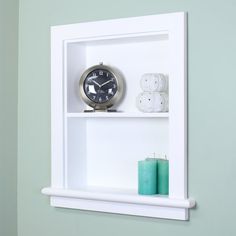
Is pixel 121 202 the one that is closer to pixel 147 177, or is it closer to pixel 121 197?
pixel 121 197

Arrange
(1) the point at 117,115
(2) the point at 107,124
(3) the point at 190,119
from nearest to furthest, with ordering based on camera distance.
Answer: (3) the point at 190,119 < (1) the point at 117,115 < (2) the point at 107,124

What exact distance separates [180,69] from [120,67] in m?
0.37

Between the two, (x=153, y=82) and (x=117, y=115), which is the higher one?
(x=153, y=82)

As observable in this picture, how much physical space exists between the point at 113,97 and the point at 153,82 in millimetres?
213

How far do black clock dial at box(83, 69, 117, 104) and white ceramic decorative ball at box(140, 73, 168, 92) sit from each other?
0.51 feet

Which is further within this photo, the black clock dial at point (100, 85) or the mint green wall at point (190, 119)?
the black clock dial at point (100, 85)

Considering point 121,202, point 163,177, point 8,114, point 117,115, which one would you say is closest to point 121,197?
point 121,202

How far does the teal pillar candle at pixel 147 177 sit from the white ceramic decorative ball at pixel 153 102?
22cm

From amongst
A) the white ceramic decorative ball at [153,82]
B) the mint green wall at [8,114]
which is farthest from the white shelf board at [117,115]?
the mint green wall at [8,114]

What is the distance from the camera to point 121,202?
189cm

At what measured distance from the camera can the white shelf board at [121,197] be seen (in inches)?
69.1

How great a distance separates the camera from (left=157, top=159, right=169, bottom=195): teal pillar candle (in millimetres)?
1874

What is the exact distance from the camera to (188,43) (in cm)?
179

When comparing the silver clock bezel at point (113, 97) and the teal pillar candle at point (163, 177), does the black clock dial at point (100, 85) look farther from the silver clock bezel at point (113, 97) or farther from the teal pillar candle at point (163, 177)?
the teal pillar candle at point (163, 177)
